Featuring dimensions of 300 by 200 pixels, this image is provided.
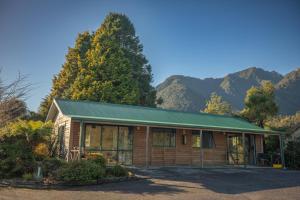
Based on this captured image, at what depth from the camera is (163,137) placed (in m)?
17.1

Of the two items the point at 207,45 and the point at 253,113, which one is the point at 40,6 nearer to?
the point at 207,45

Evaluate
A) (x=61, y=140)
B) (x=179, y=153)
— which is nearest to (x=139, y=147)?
(x=179, y=153)

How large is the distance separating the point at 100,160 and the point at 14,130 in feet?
13.0

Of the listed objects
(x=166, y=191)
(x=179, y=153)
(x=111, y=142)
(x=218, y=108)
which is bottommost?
(x=166, y=191)

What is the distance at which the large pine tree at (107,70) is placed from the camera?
26406mm

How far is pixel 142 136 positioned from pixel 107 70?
12606 mm

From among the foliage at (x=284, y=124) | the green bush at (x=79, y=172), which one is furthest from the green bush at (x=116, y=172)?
the foliage at (x=284, y=124)

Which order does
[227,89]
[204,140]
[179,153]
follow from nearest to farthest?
1. [179,153]
2. [204,140]
3. [227,89]

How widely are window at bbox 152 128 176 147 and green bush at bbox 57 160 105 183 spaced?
700cm

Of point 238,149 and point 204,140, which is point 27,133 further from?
point 238,149

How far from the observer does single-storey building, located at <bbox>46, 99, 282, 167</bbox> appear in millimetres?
14539

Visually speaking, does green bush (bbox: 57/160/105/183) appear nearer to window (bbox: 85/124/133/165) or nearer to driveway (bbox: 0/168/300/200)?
driveway (bbox: 0/168/300/200)

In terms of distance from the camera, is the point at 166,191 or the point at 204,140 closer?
the point at 166,191

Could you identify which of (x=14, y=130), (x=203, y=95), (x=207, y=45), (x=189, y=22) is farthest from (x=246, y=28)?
(x=203, y=95)
